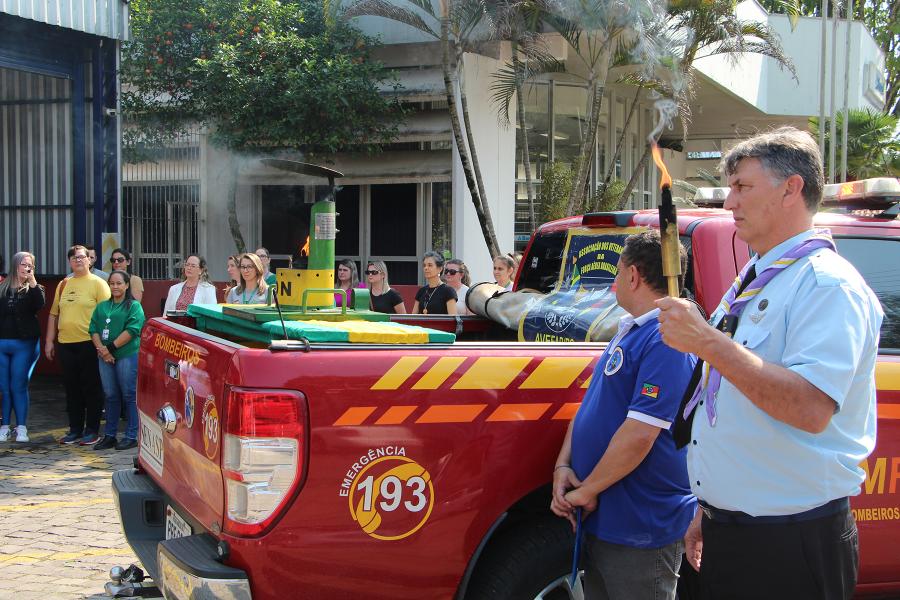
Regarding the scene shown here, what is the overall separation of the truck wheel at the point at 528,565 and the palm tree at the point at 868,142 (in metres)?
23.6

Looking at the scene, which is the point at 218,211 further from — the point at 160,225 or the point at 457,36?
the point at 457,36

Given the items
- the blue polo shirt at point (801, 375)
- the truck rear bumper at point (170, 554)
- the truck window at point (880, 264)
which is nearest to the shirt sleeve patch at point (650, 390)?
A: the blue polo shirt at point (801, 375)

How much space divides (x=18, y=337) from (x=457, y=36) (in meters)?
7.08

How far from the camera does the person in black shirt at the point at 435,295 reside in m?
7.47

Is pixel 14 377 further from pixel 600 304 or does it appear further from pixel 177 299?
pixel 600 304

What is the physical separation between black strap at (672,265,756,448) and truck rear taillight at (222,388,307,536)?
43.0 inches

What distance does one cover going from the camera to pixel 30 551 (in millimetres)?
5359

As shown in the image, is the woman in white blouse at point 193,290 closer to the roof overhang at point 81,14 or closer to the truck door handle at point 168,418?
the roof overhang at point 81,14

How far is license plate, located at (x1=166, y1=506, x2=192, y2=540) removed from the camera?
341 cm

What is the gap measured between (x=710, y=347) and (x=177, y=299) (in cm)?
747

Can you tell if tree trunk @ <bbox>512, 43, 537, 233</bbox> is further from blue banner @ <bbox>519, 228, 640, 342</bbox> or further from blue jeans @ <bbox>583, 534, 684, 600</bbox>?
blue jeans @ <bbox>583, 534, 684, 600</bbox>

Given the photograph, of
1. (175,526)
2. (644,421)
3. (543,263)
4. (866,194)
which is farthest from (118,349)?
(644,421)

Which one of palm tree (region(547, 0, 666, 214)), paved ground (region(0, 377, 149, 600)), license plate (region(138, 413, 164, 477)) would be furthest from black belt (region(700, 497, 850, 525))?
palm tree (region(547, 0, 666, 214))

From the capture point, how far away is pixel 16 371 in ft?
27.7
